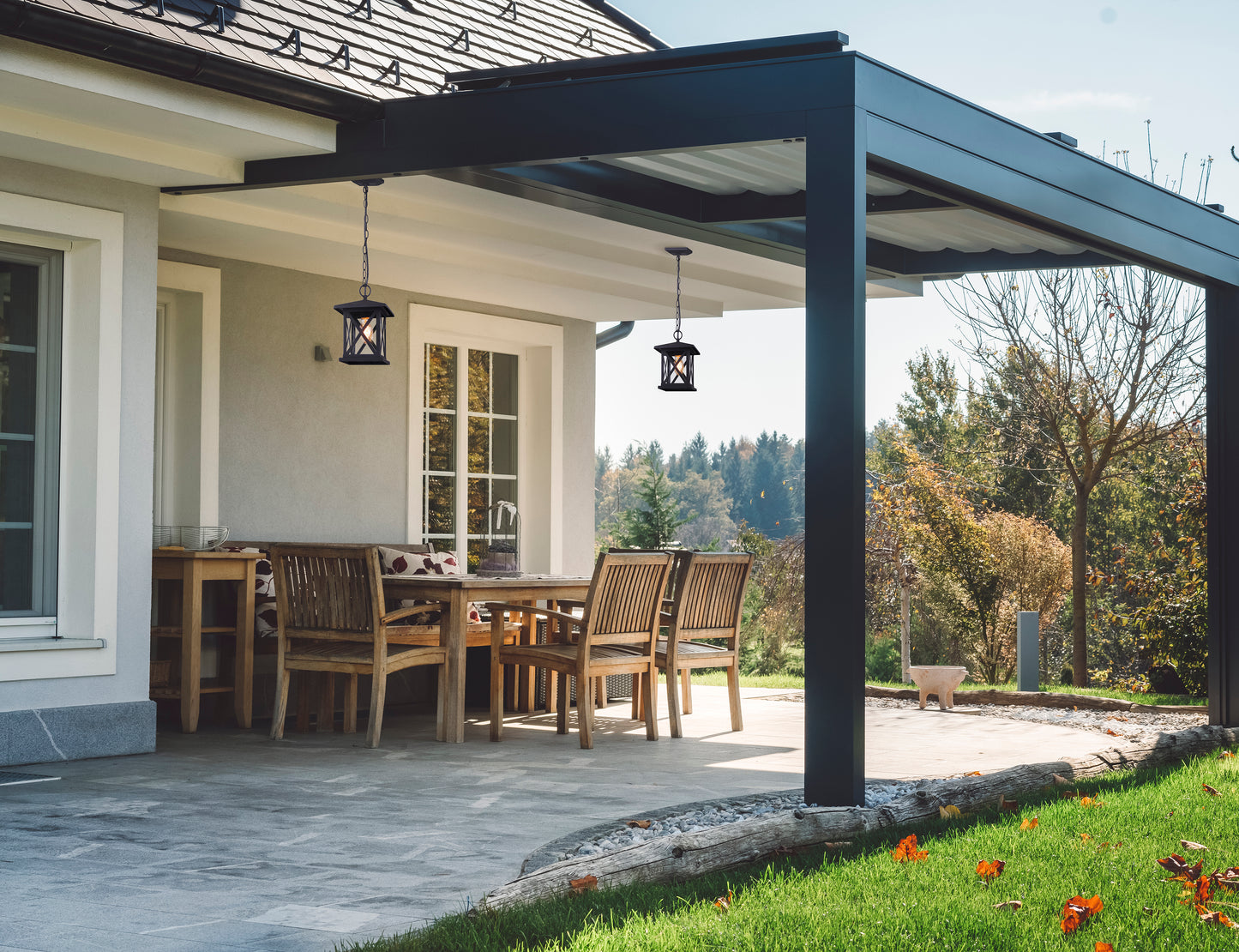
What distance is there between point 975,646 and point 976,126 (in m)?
12.2

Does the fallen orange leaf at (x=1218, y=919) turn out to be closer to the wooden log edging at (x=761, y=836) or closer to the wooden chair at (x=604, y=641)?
the wooden log edging at (x=761, y=836)

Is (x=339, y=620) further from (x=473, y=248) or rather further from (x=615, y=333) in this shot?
(x=615, y=333)

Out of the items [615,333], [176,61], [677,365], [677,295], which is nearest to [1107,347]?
[615,333]

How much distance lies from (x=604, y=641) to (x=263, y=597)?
6.60 feet

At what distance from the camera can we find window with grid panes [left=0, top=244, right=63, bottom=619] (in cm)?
571

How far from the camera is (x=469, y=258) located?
755 centimetres

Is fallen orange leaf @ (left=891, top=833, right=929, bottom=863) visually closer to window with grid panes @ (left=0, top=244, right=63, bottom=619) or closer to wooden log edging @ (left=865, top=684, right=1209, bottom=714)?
window with grid panes @ (left=0, top=244, right=63, bottom=619)

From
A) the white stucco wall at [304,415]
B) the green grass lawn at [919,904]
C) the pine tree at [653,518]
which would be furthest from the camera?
the pine tree at [653,518]

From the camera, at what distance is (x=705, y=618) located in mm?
6918

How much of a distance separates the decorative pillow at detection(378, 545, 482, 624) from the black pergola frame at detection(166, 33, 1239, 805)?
95.4 inches

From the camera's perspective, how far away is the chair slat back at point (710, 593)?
22.1 feet

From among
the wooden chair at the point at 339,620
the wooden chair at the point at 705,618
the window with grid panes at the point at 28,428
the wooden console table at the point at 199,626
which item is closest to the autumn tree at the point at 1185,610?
the wooden chair at the point at 705,618

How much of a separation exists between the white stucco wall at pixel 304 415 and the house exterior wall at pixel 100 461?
4.25 ft

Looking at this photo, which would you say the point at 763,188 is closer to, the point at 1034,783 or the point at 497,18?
the point at 497,18
